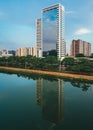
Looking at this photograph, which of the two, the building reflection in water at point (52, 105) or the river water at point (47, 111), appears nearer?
the river water at point (47, 111)

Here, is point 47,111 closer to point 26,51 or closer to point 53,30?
point 53,30

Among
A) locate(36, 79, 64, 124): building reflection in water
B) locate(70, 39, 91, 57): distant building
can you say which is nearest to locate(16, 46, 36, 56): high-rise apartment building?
locate(70, 39, 91, 57): distant building

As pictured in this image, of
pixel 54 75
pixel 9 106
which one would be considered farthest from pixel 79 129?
pixel 54 75

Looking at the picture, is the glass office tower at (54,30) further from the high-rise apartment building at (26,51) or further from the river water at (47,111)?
the river water at (47,111)

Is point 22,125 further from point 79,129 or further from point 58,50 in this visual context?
point 58,50

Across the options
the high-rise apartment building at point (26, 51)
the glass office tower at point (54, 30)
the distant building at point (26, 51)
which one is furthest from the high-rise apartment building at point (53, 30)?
the distant building at point (26, 51)

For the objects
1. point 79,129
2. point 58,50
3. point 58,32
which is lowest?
point 79,129

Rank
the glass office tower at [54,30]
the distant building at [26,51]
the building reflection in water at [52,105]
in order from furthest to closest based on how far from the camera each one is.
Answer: the distant building at [26,51], the glass office tower at [54,30], the building reflection in water at [52,105]

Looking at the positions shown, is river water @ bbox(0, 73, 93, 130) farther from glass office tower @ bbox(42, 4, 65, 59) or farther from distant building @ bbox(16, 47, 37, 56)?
A: distant building @ bbox(16, 47, 37, 56)

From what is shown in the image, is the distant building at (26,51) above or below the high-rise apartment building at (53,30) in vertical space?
below
